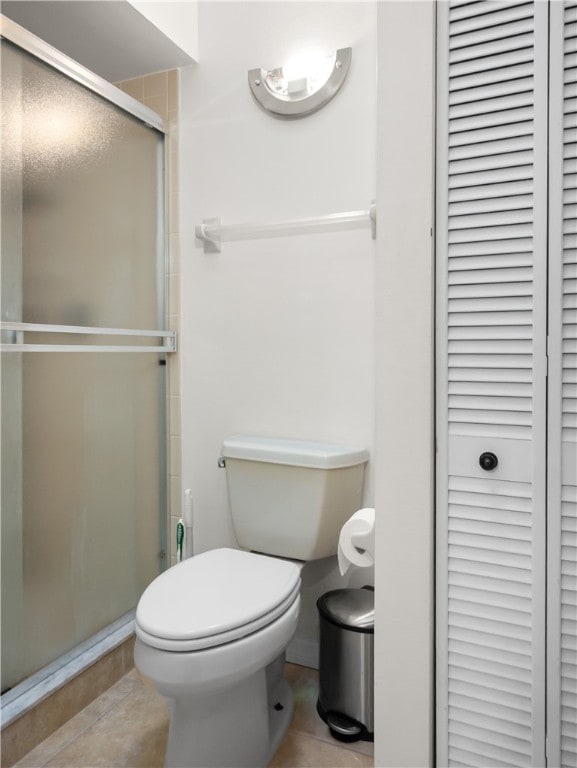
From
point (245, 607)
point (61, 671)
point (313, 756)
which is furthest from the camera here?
point (61, 671)

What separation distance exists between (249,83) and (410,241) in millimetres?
1242

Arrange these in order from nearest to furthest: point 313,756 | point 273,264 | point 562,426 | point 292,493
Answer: point 562,426 → point 313,756 → point 292,493 → point 273,264

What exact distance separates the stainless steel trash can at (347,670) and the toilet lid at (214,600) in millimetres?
212

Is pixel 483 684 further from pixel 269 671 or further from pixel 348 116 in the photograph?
pixel 348 116

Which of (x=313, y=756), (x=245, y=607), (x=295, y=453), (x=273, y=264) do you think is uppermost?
(x=273, y=264)

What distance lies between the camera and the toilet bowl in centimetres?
104

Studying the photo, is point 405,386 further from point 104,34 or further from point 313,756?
point 104,34

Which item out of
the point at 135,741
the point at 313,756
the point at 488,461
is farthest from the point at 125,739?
the point at 488,461

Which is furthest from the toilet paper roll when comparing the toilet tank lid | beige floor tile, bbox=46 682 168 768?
beige floor tile, bbox=46 682 168 768

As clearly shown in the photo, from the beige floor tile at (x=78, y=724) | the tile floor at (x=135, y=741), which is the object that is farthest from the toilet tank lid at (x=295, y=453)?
the beige floor tile at (x=78, y=724)

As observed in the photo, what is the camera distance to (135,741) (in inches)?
52.4

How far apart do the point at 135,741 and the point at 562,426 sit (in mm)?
1336

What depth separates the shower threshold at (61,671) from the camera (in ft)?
4.14

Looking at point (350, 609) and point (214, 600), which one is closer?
point (214, 600)
